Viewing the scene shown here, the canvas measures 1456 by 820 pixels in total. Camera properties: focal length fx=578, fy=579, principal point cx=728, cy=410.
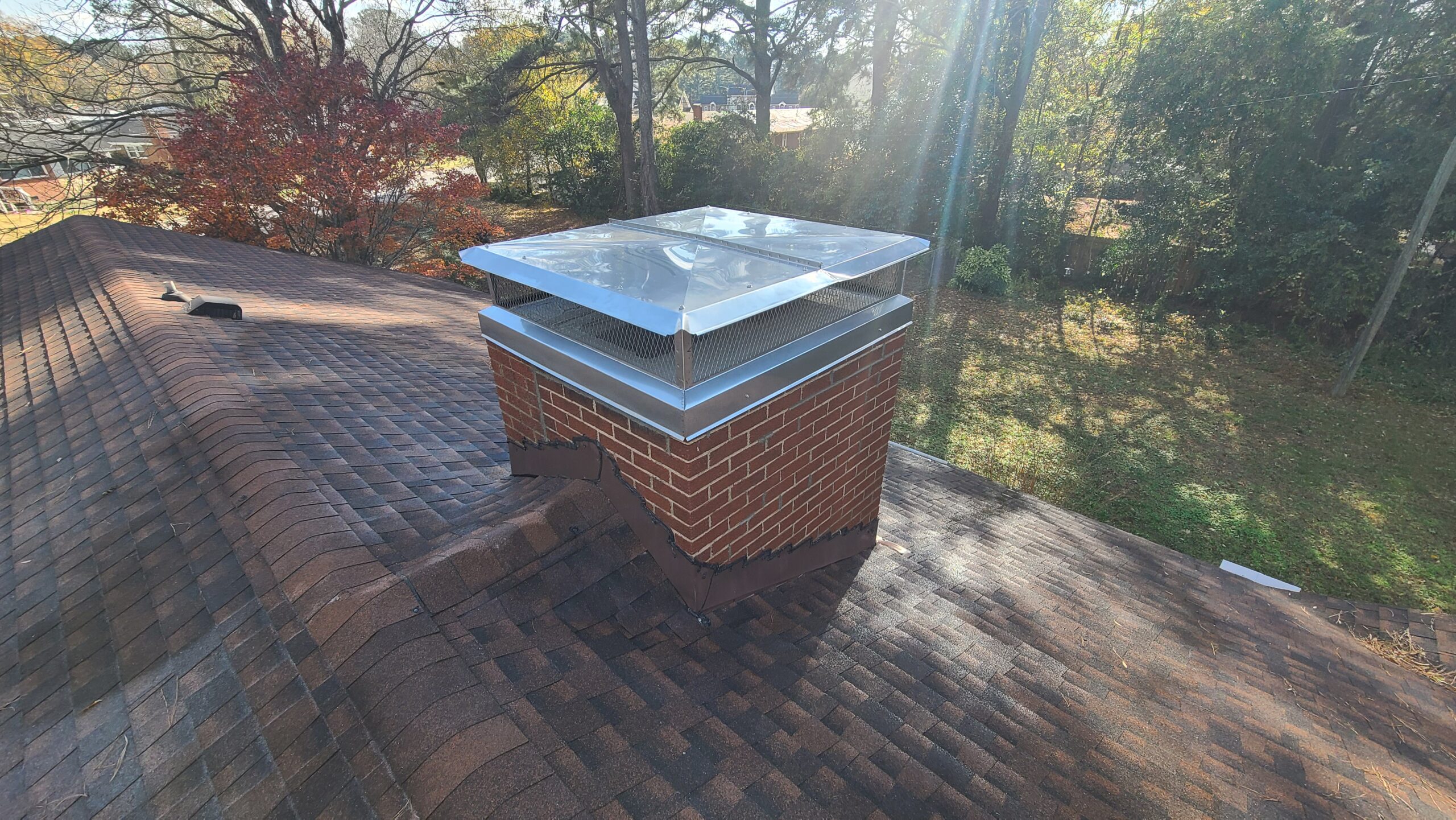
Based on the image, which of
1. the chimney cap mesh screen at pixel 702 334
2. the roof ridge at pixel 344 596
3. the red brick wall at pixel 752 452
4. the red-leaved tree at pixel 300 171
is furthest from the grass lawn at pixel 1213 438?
the red-leaved tree at pixel 300 171

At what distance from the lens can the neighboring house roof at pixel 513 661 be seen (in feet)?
5.16

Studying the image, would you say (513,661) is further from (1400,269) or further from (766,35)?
(766,35)

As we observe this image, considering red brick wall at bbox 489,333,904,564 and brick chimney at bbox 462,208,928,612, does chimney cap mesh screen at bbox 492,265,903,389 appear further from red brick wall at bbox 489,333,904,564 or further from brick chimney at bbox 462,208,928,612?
red brick wall at bbox 489,333,904,564

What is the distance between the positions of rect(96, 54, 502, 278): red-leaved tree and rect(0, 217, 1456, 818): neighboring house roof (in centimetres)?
783

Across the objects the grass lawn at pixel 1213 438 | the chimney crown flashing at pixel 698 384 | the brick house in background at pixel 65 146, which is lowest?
the grass lawn at pixel 1213 438

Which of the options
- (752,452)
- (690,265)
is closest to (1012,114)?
(690,265)

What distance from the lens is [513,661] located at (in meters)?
1.81

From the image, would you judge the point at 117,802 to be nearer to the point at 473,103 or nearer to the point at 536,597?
the point at 536,597

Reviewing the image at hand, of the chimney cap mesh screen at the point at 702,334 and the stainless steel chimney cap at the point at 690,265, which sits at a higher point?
the stainless steel chimney cap at the point at 690,265

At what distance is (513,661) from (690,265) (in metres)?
1.47

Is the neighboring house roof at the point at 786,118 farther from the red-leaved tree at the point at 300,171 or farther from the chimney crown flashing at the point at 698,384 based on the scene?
the chimney crown flashing at the point at 698,384

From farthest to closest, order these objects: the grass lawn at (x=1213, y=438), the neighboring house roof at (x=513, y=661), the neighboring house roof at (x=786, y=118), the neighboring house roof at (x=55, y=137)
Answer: the neighboring house roof at (x=786, y=118) → the neighboring house roof at (x=55, y=137) → the grass lawn at (x=1213, y=438) → the neighboring house roof at (x=513, y=661)

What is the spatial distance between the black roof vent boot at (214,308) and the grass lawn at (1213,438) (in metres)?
8.67

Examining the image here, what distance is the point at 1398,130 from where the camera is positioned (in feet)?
35.2
